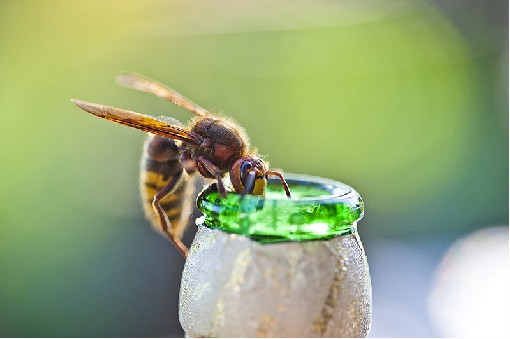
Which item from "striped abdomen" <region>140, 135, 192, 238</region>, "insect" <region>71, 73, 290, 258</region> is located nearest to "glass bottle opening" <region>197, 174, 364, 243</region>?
"insect" <region>71, 73, 290, 258</region>

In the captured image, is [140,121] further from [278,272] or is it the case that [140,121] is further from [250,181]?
[278,272]

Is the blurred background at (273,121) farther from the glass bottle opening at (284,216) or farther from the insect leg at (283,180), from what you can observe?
the glass bottle opening at (284,216)

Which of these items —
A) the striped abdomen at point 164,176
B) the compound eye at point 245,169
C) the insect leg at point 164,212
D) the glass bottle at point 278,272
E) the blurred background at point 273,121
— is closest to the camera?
the glass bottle at point 278,272

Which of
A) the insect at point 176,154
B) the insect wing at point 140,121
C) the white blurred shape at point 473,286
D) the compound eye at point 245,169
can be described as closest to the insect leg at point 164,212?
the insect at point 176,154

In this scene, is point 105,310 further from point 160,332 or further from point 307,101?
point 307,101

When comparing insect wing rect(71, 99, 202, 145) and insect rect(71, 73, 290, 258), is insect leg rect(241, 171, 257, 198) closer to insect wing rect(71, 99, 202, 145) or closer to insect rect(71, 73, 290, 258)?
insect rect(71, 73, 290, 258)

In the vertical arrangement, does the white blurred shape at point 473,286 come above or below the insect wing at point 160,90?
below
